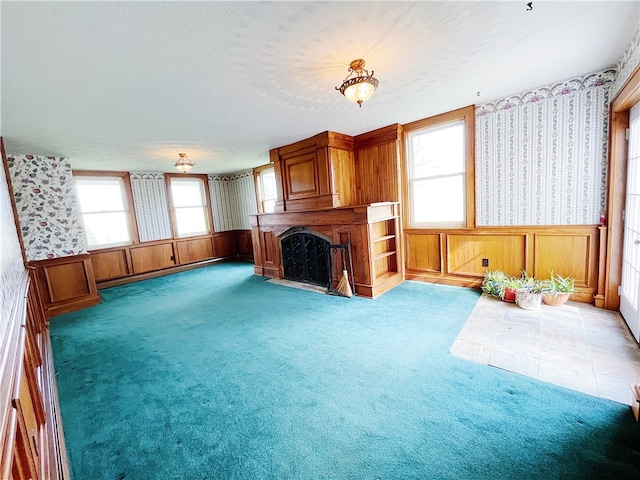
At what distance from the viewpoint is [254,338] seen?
290 centimetres

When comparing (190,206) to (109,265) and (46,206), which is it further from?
(46,206)

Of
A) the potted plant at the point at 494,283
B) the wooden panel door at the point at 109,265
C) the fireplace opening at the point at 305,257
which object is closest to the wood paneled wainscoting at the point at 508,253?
the potted plant at the point at 494,283

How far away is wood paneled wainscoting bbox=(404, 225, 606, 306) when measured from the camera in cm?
316

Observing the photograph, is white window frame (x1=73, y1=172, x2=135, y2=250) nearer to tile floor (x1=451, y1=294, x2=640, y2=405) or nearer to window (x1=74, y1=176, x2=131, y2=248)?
window (x1=74, y1=176, x2=131, y2=248)

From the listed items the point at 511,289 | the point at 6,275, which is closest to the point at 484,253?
the point at 511,289

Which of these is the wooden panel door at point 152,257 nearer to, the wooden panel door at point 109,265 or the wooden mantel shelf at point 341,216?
the wooden panel door at point 109,265

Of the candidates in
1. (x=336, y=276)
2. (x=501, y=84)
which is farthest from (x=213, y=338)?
(x=501, y=84)

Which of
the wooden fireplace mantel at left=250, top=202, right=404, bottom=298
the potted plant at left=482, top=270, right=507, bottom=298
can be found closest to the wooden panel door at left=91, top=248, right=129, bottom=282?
the wooden fireplace mantel at left=250, top=202, right=404, bottom=298

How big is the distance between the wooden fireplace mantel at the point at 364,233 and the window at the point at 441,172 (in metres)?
0.45

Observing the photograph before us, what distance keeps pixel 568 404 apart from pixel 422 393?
2.79 ft

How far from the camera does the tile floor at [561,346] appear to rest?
1.93 meters

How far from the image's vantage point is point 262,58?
7.13ft

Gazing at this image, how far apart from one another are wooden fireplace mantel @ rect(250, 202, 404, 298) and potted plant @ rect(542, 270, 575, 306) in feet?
6.10

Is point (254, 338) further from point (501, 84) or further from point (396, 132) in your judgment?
point (501, 84)
